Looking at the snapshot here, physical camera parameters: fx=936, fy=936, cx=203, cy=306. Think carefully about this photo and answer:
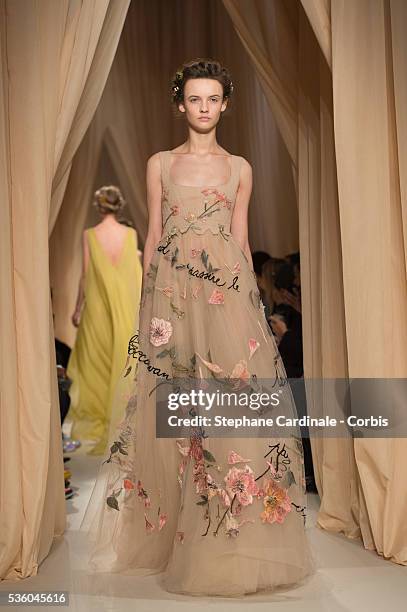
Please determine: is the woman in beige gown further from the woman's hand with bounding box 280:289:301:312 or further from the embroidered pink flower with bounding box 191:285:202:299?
the woman's hand with bounding box 280:289:301:312

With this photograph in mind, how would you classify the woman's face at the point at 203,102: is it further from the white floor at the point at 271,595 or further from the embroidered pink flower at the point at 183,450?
the white floor at the point at 271,595

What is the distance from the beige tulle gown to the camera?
10.6 ft

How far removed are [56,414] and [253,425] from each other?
3.00 feet

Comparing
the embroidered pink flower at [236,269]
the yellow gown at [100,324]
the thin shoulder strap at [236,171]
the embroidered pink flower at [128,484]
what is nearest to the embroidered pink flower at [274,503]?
the embroidered pink flower at [128,484]

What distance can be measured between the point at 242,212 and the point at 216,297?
0.37 metres

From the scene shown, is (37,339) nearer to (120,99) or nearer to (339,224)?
(339,224)

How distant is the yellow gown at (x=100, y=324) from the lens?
20.4ft

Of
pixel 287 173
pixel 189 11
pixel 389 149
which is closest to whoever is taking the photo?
pixel 389 149

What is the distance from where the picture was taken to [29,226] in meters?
3.49

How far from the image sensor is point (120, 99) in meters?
8.09

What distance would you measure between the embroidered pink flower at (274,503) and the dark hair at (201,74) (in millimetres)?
1455

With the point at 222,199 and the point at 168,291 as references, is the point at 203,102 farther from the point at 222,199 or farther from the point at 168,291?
the point at 168,291

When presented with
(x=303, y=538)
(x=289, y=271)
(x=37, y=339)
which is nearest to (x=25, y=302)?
(x=37, y=339)

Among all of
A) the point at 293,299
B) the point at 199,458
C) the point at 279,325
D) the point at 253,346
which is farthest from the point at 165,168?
the point at 293,299
